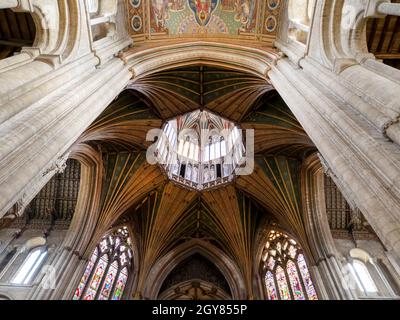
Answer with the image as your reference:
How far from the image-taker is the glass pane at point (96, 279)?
10598mm

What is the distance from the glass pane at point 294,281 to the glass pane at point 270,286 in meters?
0.96

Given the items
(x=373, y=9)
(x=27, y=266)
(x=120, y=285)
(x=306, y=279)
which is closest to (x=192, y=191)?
(x=120, y=285)

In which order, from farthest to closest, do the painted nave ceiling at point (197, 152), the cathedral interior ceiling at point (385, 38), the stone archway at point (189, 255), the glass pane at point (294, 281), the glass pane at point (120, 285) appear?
the stone archway at point (189, 255) < the glass pane at point (120, 285) < the glass pane at point (294, 281) < the cathedral interior ceiling at point (385, 38) < the painted nave ceiling at point (197, 152)

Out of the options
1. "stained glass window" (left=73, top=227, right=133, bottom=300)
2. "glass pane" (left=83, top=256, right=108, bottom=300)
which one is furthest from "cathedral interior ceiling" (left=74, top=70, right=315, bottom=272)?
"glass pane" (left=83, top=256, right=108, bottom=300)

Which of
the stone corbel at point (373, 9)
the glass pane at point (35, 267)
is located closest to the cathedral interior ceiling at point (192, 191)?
the glass pane at point (35, 267)

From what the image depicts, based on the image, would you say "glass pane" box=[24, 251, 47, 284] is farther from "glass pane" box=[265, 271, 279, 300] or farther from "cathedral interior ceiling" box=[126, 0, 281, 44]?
"glass pane" box=[265, 271, 279, 300]

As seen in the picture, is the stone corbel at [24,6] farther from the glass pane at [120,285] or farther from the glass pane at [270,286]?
the glass pane at [270,286]

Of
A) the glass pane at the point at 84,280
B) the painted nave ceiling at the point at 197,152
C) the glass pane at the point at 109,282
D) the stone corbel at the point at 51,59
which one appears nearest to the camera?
the painted nave ceiling at the point at 197,152

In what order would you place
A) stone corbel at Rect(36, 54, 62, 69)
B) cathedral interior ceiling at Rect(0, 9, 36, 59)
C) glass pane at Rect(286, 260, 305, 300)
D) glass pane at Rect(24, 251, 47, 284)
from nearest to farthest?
stone corbel at Rect(36, 54, 62, 69) → cathedral interior ceiling at Rect(0, 9, 36, 59) → glass pane at Rect(24, 251, 47, 284) → glass pane at Rect(286, 260, 305, 300)

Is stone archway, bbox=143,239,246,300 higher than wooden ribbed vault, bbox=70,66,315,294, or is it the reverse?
wooden ribbed vault, bbox=70,66,315,294

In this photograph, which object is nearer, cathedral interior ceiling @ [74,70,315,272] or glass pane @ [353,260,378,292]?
glass pane @ [353,260,378,292]

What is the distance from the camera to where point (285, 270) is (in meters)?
11.9

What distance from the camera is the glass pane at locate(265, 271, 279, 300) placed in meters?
11.6
